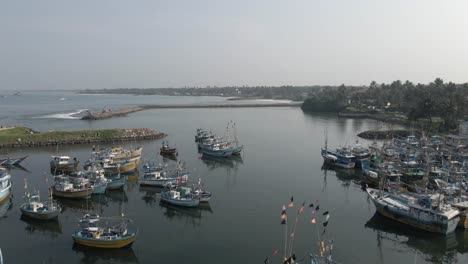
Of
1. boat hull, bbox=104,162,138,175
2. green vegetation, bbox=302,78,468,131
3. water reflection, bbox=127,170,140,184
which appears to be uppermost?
green vegetation, bbox=302,78,468,131

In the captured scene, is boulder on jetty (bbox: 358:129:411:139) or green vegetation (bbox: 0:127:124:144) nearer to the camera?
green vegetation (bbox: 0:127:124:144)

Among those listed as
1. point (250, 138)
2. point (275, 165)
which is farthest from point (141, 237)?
point (250, 138)

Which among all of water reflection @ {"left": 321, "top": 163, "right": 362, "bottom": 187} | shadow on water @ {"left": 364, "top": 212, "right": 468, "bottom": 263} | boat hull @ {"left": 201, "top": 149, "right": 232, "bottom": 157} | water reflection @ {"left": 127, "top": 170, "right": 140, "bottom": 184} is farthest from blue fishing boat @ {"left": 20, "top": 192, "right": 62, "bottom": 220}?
boat hull @ {"left": 201, "top": 149, "right": 232, "bottom": 157}

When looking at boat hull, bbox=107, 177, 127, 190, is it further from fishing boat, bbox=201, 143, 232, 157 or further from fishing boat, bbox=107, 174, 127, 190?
fishing boat, bbox=201, 143, 232, 157

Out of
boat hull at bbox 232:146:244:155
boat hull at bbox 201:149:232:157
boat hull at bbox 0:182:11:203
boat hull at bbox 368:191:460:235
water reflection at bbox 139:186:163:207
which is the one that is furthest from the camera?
boat hull at bbox 232:146:244:155

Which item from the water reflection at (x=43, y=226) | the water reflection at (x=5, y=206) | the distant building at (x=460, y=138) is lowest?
the water reflection at (x=43, y=226)

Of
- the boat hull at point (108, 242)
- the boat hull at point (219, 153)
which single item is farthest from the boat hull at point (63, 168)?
the boat hull at point (108, 242)

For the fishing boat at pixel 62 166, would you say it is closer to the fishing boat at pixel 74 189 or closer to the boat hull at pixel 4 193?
the boat hull at pixel 4 193
